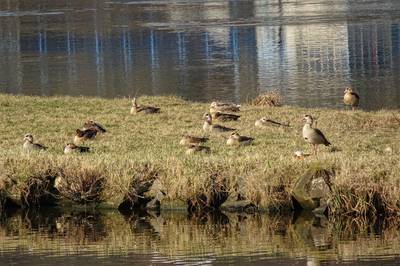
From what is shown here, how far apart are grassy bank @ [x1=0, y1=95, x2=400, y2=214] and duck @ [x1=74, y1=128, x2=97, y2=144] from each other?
0.20m

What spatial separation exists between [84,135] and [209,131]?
2.34 m

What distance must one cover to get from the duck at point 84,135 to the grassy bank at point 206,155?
201 millimetres

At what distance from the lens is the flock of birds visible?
19188mm

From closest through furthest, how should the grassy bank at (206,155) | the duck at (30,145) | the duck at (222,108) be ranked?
1. the grassy bank at (206,155)
2. the duck at (30,145)
3. the duck at (222,108)

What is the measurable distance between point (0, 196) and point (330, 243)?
211 inches

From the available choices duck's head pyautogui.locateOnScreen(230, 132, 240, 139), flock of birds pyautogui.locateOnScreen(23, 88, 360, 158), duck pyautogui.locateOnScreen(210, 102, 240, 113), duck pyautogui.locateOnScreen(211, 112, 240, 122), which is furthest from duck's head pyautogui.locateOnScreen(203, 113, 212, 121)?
duck's head pyautogui.locateOnScreen(230, 132, 240, 139)

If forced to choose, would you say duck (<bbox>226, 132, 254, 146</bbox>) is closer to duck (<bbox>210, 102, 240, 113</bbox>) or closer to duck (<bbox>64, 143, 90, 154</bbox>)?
duck (<bbox>64, 143, 90, 154</bbox>)

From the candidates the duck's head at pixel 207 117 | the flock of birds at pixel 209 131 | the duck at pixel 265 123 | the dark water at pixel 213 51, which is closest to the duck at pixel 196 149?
the flock of birds at pixel 209 131

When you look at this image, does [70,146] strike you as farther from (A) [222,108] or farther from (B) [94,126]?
(A) [222,108]

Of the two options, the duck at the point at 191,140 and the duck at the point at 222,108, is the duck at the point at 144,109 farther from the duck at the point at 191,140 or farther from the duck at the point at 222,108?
the duck at the point at 191,140

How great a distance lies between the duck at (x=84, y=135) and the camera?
2114 centimetres

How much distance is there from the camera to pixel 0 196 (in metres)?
18.0

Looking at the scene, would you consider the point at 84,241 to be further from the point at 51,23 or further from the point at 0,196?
the point at 51,23

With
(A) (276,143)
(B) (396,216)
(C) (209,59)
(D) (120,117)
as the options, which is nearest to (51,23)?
(C) (209,59)
